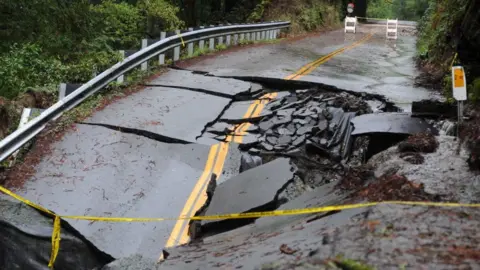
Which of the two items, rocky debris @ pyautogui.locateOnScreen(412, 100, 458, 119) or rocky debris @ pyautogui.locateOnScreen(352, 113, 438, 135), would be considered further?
rocky debris @ pyautogui.locateOnScreen(412, 100, 458, 119)

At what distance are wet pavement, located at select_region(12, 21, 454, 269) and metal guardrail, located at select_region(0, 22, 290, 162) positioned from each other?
42cm

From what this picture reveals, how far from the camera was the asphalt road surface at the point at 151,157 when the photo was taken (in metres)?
5.88

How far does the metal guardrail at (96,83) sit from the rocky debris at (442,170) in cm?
463

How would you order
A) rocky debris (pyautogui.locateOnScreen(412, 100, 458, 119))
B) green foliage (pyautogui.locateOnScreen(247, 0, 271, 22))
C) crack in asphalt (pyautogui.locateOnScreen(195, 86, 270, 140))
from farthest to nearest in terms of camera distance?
green foliage (pyautogui.locateOnScreen(247, 0, 271, 22))
crack in asphalt (pyautogui.locateOnScreen(195, 86, 270, 140))
rocky debris (pyautogui.locateOnScreen(412, 100, 458, 119))

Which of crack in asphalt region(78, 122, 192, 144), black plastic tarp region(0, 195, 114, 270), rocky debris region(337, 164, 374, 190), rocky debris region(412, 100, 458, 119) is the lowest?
black plastic tarp region(0, 195, 114, 270)

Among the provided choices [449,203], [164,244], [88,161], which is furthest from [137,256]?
[449,203]

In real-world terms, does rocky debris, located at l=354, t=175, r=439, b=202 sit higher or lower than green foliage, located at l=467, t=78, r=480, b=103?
lower

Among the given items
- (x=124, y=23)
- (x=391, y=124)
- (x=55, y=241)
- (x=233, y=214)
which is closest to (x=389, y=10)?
(x=124, y=23)

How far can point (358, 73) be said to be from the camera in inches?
536

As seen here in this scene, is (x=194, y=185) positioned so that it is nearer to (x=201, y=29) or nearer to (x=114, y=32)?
(x=201, y=29)

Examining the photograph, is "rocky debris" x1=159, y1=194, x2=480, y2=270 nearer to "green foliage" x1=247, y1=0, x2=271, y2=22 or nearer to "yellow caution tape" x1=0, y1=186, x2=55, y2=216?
"yellow caution tape" x1=0, y1=186, x2=55, y2=216

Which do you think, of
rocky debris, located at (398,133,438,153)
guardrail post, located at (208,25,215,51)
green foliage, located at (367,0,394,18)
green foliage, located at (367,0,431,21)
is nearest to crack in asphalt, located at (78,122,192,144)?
rocky debris, located at (398,133,438,153)

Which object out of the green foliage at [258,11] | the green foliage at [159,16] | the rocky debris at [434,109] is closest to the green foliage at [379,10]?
the green foliage at [258,11]

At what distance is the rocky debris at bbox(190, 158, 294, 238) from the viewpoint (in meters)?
5.46
